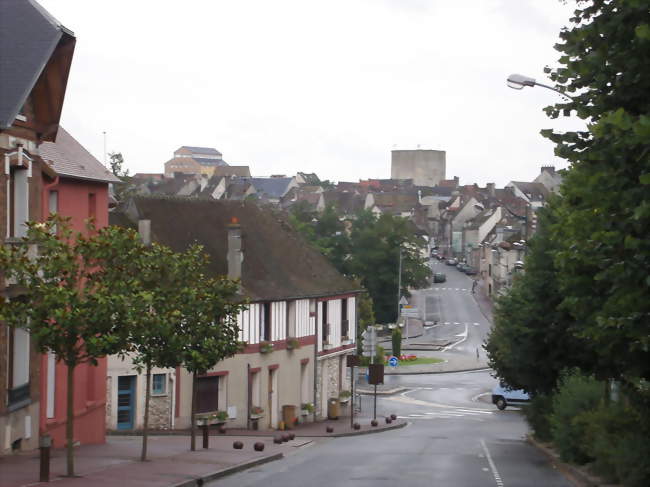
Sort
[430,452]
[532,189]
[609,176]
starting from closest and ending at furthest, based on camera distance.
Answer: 1. [609,176]
2. [430,452]
3. [532,189]

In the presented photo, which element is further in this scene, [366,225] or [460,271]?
[460,271]

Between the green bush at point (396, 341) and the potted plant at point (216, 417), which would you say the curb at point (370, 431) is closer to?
the potted plant at point (216, 417)

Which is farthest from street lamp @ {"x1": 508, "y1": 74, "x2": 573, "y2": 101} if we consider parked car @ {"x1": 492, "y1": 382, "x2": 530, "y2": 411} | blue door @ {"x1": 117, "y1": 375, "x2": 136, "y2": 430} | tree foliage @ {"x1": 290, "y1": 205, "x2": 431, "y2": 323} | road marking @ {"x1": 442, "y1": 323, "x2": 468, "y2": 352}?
A: tree foliage @ {"x1": 290, "y1": 205, "x2": 431, "y2": 323}

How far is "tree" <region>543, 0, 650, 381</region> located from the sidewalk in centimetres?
959

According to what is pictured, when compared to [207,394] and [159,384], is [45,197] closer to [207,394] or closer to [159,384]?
[159,384]

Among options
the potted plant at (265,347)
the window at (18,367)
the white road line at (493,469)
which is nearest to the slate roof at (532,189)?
the potted plant at (265,347)

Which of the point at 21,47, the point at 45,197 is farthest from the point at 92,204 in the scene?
the point at 21,47

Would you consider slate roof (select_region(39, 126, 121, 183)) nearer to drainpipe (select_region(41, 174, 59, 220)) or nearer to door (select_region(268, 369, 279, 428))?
drainpipe (select_region(41, 174, 59, 220))

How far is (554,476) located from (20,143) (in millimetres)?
13546

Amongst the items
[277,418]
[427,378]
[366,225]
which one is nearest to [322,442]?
[277,418]

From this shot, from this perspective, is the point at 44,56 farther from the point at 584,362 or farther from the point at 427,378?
the point at 427,378

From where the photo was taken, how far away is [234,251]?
46.7 metres

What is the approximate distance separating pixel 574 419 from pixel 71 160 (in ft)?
47.2

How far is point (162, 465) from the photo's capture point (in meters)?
26.0
